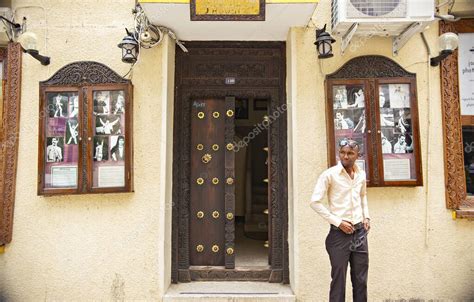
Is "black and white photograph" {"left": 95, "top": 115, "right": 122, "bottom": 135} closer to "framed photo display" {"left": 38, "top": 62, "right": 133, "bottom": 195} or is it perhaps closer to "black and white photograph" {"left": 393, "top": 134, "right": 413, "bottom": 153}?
"framed photo display" {"left": 38, "top": 62, "right": 133, "bottom": 195}

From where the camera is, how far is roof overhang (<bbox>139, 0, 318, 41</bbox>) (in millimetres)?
4012

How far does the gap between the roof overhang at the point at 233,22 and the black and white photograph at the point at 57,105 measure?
151 cm

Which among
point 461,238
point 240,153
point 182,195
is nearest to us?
point 461,238

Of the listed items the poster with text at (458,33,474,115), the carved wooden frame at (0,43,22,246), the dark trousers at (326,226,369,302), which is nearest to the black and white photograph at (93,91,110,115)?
the carved wooden frame at (0,43,22,246)

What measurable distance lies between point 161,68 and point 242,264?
2.92 meters

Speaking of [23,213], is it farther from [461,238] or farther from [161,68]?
[461,238]

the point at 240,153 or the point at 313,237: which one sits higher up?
the point at 240,153

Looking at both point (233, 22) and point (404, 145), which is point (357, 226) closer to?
point (404, 145)

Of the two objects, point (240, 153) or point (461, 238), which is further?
point (240, 153)

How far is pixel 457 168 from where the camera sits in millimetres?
4520

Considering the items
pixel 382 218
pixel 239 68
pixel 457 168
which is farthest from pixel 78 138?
pixel 457 168

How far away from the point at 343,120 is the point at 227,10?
1948mm

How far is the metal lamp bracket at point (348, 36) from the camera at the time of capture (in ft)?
→ 13.7

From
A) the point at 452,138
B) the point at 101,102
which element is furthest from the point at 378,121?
the point at 101,102
